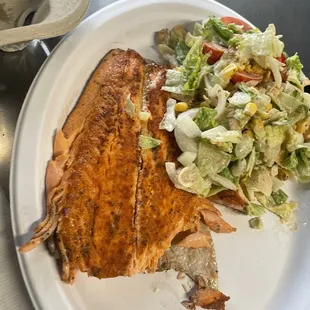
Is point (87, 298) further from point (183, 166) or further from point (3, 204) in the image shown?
point (183, 166)

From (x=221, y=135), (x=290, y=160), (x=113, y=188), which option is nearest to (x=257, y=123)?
(x=221, y=135)

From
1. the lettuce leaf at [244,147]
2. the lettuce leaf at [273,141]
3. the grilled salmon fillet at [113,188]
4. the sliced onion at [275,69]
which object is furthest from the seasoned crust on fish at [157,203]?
the sliced onion at [275,69]

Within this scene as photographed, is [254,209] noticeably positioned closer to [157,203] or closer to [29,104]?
[157,203]

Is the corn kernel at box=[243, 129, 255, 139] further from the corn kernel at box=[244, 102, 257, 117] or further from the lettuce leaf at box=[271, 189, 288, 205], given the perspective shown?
the lettuce leaf at box=[271, 189, 288, 205]

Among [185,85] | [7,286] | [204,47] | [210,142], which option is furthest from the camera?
[204,47]

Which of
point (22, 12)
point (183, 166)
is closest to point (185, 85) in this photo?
point (183, 166)

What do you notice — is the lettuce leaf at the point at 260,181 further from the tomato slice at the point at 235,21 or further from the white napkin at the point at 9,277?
the white napkin at the point at 9,277
